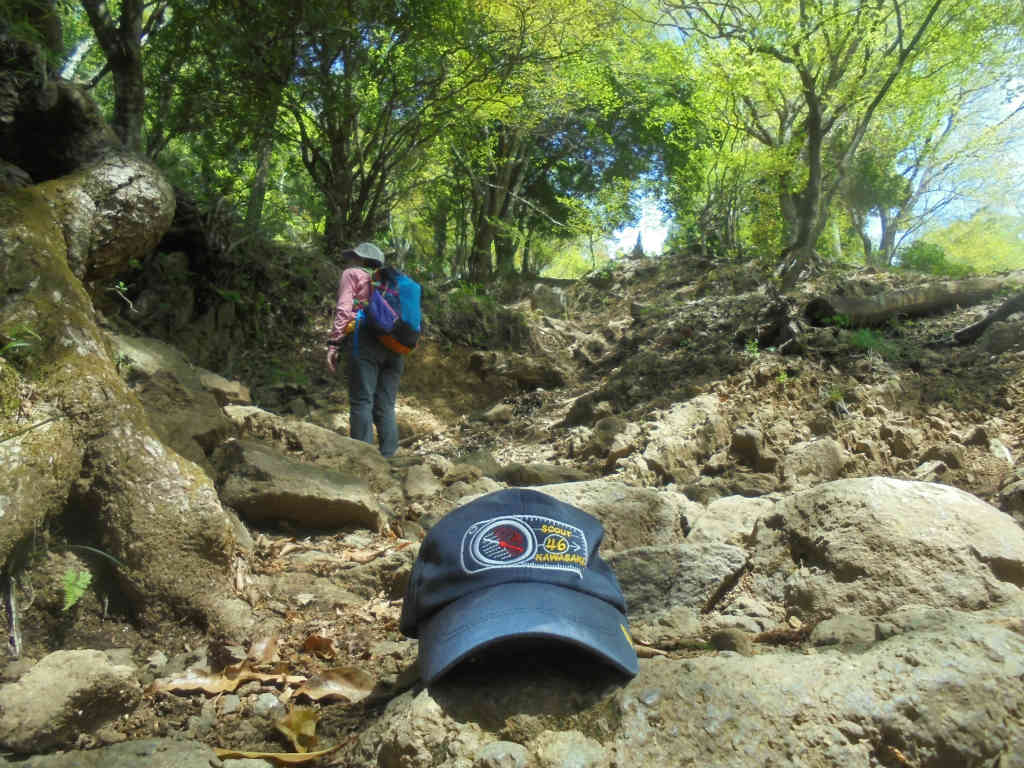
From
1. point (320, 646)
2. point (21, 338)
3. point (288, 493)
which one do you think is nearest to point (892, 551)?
point (320, 646)

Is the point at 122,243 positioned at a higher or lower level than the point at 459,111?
lower

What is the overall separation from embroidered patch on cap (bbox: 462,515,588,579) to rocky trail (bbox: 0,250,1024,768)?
208 millimetres

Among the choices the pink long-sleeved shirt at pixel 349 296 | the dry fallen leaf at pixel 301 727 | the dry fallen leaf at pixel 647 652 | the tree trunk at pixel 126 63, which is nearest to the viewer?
the dry fallen leaf at pixel 301 727

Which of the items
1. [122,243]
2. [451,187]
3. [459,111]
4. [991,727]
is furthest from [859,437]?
[451,187]

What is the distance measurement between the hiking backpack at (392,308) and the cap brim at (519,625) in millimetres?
4233

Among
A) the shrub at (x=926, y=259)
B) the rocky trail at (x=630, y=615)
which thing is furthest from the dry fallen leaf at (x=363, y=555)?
the shrub at (x=926, y=259)

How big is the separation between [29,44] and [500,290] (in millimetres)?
13180

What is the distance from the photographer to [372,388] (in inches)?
229

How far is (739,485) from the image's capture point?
4.67 metres

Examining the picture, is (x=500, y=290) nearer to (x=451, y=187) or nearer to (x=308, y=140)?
(x=451, y=187)

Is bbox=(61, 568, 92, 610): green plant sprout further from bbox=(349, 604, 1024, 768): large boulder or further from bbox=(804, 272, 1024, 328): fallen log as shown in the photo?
bbox=(804, 272, 1024, 328): fallen log

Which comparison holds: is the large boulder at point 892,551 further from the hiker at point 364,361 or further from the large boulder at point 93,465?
the hiker at point 364,361

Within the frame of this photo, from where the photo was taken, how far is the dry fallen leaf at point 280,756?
1.59m

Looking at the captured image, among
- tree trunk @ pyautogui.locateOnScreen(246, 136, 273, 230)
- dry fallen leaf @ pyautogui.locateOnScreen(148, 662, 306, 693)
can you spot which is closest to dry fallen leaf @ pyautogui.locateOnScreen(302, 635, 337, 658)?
dry fallen leaf @ pyautogui.locateOnScreen(148, 662, 306, 693)
